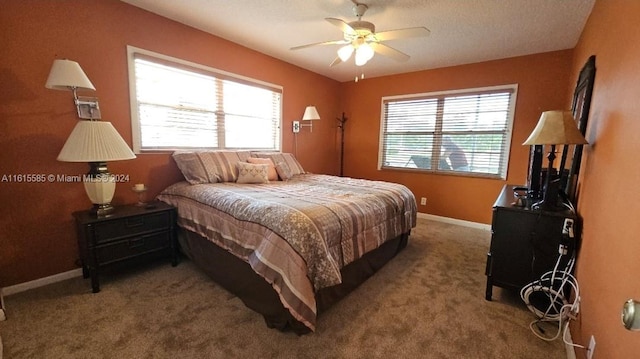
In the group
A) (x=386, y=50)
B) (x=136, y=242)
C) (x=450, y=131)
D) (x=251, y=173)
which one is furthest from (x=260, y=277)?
(x=450, y=131)

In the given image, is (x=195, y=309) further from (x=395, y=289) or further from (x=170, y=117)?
(x=170, y=117)

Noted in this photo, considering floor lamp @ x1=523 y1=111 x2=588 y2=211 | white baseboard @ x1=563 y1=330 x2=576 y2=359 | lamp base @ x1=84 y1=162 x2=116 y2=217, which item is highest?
floor lamp @ x1=523 y1=111 x2=588 y2=211

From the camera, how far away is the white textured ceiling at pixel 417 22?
2336 mm

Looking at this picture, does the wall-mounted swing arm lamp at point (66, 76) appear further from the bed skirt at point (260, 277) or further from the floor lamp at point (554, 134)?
the floor lamp at point (554, 134)

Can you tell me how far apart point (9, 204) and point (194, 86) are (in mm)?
1844

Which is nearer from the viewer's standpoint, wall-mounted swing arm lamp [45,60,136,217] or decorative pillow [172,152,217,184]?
wall-mounted swing arm lamp [45,60,136,217]

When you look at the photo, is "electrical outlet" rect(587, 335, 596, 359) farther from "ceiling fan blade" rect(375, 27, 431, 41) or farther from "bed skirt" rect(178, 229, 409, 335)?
"ceiling fan blade" rect(375, 27, 431, 41)

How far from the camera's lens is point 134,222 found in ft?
7.34

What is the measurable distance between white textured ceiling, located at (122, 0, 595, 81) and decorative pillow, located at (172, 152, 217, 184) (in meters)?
1.39

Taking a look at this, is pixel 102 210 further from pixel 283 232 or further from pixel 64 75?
pixel 283 232

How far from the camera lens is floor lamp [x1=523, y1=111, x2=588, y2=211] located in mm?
1698

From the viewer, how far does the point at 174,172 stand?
2945 millimetres

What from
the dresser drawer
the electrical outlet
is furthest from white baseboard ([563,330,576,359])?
the dresser drawer

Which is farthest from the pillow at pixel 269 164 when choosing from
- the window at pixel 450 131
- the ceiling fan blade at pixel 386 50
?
the window at pixel 450 131
